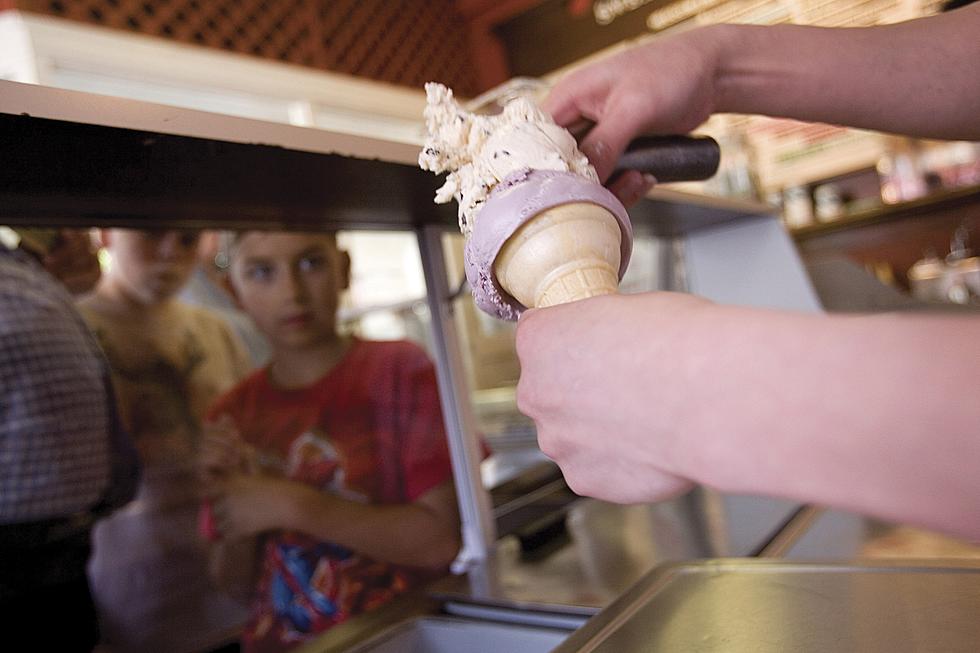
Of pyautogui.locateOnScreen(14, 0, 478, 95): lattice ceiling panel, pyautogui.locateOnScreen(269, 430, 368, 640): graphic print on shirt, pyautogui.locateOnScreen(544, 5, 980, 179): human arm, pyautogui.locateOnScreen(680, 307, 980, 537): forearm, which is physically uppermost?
pyautogui.locateOnScreen(14, 0, 478, 95): lattice ceiling panel

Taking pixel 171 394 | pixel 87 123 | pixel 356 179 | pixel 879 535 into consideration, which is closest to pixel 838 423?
pixel 87 123

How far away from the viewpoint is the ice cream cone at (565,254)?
0.43m

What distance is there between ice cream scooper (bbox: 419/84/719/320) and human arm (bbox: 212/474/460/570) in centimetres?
66

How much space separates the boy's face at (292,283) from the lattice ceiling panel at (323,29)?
72.3 inches

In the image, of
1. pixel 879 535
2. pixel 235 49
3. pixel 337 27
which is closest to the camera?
pixel 879 535

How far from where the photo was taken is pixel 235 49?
120 inches

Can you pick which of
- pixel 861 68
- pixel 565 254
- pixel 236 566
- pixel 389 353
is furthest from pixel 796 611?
pixel 236 566

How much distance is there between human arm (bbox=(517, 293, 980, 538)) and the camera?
0.26 m

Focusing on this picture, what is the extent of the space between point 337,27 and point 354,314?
2706mm

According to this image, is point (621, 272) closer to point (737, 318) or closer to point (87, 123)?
point (737, 318)

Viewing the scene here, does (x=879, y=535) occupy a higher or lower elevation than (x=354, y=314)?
lower

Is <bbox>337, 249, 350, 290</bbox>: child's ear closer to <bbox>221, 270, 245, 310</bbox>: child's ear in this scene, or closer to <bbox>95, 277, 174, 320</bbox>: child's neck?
<bbox>221, 270, 245, 310</bbox>: child's ear

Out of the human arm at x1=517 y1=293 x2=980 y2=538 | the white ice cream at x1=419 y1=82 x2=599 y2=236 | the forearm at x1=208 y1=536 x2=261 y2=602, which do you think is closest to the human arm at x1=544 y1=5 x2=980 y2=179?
the white ice cream at x1=419 y1=82 x2=599 y2=236

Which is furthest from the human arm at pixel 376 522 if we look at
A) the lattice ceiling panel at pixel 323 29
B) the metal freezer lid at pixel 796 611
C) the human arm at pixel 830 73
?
the lattice ceiling panel at pixel 323 29
